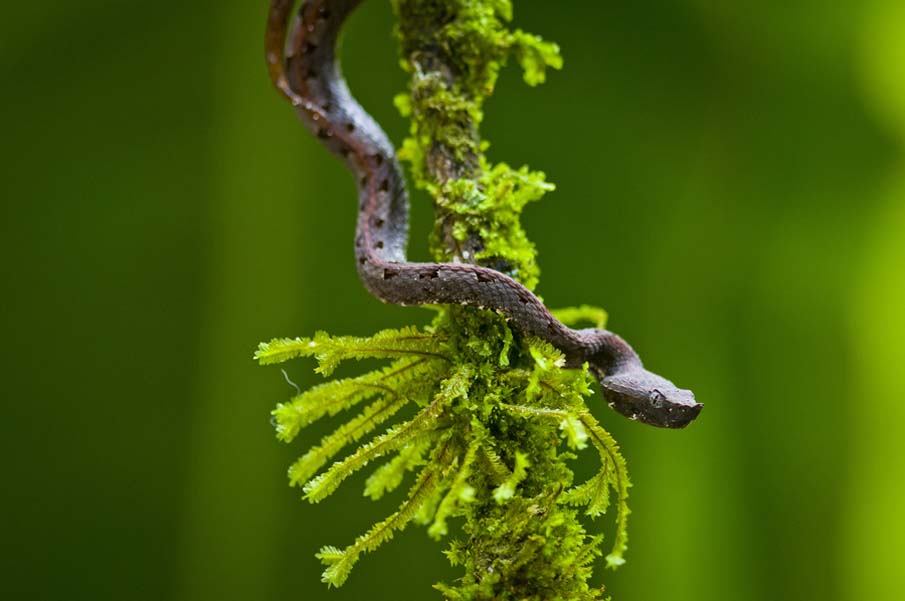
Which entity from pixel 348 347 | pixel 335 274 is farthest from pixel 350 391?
pixel 335 274

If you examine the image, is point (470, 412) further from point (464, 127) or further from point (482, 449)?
point (464, 127)

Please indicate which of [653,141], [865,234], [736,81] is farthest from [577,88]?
[865,234]

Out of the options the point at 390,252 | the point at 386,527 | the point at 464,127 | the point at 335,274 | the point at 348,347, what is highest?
the point at 464,127

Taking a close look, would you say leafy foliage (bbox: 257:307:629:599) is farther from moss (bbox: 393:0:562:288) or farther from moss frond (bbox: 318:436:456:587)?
moss (bbox: 393:0:562:288)

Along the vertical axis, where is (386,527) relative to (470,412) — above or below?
below

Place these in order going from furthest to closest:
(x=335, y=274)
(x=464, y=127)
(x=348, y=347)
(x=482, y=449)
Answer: (x=335, y=274), (x=464, y=127), (x=348, y=347), (x=482, y=449)

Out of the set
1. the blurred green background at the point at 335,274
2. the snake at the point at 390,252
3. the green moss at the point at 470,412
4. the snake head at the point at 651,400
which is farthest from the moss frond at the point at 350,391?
the blurred green background at the point at 335,274

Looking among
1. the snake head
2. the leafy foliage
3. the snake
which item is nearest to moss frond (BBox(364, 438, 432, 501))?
the leafy foliage

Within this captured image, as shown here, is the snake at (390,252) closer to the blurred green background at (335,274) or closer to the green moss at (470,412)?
the green moss at (470,412)
